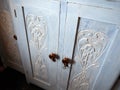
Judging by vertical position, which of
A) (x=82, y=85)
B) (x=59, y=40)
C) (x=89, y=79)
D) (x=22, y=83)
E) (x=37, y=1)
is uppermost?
(x=37, y=1)

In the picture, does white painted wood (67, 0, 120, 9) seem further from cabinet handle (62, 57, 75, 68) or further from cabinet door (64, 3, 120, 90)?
cabinet handle (62, 57, 75, 68)

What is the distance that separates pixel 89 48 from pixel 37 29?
1.35 ft

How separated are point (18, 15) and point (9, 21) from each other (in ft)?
0.81

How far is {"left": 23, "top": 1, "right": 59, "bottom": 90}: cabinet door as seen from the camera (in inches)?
27.4

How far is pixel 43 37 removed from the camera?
0.84 meters

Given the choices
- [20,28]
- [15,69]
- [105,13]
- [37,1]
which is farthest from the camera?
[15,69]

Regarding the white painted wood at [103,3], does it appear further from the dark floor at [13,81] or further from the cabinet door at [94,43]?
the dark floor at [13,81]

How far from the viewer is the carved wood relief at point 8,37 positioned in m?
1.01

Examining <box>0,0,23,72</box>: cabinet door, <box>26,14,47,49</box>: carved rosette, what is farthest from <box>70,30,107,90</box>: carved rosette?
<box>0,0,23,72</box>: cabinet door

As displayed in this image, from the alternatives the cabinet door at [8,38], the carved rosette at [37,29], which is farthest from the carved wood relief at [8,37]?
the carved rosette at [37,29]

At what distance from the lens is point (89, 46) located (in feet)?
2.28

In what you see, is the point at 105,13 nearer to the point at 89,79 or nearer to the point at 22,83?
the point at 89,79

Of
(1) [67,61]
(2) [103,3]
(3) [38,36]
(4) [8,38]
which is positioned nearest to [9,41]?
(4) [8,38]

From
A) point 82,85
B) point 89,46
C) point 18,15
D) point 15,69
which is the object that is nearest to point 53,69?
point 82,85
